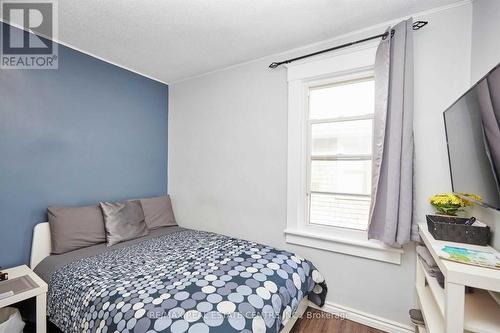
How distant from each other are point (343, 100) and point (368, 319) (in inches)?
73.5

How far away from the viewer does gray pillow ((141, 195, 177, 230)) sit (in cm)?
268

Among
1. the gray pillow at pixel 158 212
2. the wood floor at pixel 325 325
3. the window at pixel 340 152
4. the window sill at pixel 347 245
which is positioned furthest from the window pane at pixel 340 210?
the gray pillow at pixel 158 212

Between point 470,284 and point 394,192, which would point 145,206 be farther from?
point 470,284

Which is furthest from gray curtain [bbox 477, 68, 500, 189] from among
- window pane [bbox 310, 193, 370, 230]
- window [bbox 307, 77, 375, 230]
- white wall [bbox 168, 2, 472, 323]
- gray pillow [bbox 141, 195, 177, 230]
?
gray pillow [bbox 141, 195, 177, 230]

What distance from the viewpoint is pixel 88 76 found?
7.68ft

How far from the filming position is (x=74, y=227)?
2.07m

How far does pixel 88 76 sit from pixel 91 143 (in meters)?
0.68

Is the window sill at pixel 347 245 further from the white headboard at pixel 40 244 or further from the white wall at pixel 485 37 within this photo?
the white headboard at pixel 40 244

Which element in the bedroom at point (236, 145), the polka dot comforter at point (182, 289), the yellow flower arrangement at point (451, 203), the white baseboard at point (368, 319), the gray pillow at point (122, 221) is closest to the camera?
the polka dot comforter at point (182, 289)

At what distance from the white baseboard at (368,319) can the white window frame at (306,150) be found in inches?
19.3

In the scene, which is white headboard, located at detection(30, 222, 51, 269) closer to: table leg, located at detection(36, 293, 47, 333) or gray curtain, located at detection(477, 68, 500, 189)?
table leg, located at detection(36, 293, 47, 333)

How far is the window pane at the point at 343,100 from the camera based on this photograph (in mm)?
1991

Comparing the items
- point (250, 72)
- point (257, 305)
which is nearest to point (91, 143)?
point (250, 72)

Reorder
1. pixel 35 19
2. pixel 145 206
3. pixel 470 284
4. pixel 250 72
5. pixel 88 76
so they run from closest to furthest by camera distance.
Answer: pixel 470 284 → pixel 35 19 → pixel 88 76 → pixel 250 72 → pixel 145 206
